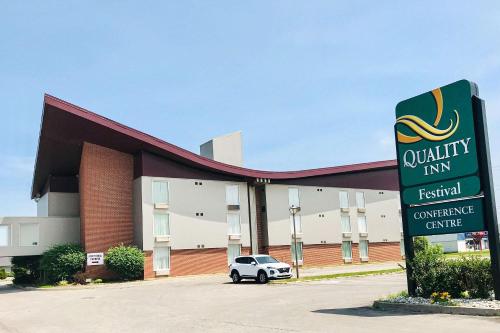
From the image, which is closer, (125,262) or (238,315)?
(238,315)

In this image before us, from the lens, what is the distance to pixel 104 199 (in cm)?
4016

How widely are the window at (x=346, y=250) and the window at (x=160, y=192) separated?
60.3 ft

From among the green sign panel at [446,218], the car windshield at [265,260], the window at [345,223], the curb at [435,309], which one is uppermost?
the window at [345,223]

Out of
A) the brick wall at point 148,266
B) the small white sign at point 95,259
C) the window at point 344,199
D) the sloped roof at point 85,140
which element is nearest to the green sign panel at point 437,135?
the sloped roof at point 85,140

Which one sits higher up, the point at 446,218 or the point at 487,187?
the point at 487,187

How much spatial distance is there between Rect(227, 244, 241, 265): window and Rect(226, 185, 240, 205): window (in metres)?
3.54

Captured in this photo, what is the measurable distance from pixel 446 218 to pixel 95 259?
28.8m

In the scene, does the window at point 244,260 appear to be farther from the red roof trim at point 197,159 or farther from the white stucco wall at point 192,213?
the red roof trim at point 197,159

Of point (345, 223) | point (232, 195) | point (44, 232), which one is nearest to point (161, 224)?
point (232, 195)

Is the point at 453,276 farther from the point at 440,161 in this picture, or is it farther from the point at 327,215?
the point at 327,215

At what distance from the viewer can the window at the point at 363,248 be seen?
51344 mm

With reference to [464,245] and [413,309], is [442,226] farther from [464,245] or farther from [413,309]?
[464,245]

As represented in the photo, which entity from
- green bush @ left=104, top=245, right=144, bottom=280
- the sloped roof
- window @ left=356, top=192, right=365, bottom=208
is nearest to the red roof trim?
the sloped roof

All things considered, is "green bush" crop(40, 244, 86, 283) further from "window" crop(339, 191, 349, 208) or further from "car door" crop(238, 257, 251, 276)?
"window" crop(339, 191, 349, 208)
